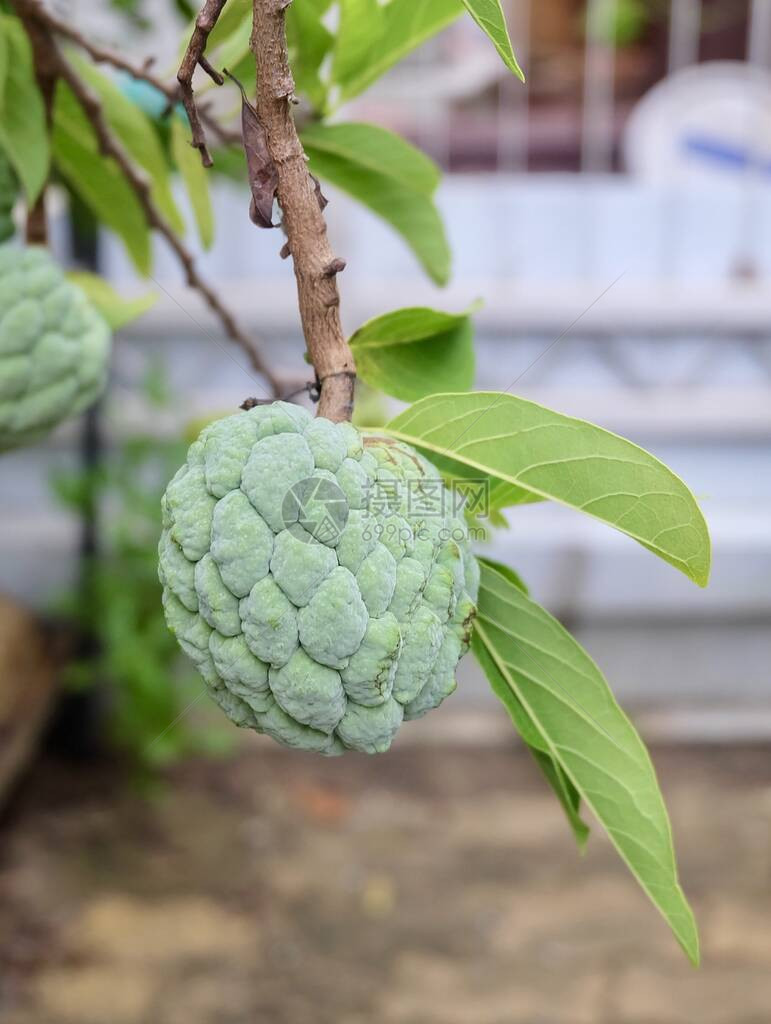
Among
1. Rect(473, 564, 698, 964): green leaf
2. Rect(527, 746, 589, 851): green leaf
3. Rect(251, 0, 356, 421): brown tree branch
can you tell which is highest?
Rect(251, 0, 356, 421): brown tree branch

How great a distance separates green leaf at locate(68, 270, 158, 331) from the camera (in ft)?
2.99

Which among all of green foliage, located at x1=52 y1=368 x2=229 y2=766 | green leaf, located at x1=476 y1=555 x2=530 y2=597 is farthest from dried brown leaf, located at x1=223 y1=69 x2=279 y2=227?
green foliage, located at x1=52 y1=368 x2=229 y2=766

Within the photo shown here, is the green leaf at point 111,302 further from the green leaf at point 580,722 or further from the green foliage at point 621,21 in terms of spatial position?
the green foliage at point 621,21

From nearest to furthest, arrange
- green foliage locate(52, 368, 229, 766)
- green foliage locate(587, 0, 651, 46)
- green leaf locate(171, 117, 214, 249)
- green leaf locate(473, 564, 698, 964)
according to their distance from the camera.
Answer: green leaf locate(473, 564, 698, 964)
green leaf locate(171, 117, 214, 249)
green foliage locate(52, 368, 229, 766)
green foliage locate(587, 0, 651, 46)

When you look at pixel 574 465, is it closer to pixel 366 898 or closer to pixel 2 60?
pixel 2 60

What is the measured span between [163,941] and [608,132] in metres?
2.52

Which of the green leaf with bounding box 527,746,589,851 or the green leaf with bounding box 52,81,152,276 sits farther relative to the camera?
the green leaf with bounding box 52,81,152,276

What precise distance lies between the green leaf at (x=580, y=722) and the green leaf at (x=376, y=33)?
425mm

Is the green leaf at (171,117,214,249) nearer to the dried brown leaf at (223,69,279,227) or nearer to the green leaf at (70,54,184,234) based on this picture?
the green leaf at (70,54,184,234)

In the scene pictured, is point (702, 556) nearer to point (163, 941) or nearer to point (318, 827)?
point (163, 941)

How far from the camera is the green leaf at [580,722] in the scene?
1.82 ft

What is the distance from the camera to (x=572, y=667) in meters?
0.57

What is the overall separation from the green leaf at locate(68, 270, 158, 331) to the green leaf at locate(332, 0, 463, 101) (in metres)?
0.26

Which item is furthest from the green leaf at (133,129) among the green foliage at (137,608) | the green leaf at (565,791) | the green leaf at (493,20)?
the green foliage at (137,608)
